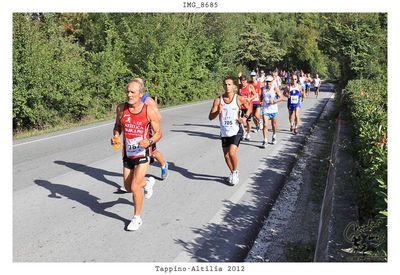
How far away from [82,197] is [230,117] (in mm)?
2922

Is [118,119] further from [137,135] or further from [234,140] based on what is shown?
[234,140]

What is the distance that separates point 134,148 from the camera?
4.60 m

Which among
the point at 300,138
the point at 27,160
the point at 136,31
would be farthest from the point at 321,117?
the point at 27,160

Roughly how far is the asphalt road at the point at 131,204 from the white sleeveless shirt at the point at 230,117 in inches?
40.2

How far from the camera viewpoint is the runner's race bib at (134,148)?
15.0ft

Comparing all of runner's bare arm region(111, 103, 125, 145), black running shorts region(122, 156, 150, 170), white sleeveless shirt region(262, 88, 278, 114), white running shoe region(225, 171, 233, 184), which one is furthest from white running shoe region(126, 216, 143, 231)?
white sleeveless shirt region(262, 88, 278, 114)

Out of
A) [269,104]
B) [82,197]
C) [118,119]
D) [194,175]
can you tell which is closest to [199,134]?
[269,104]

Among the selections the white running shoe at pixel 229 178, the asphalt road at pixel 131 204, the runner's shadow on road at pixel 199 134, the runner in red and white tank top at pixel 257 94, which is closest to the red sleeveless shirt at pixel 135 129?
the asphalt road at pixel 131 204

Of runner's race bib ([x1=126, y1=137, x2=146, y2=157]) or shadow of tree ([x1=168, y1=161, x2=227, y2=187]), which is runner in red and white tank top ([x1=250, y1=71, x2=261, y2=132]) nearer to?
shadow of tree ([x1=168, y1=161, x2=227, y2=187])

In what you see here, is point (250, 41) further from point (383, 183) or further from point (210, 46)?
point (383, 183)

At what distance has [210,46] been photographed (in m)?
25.4

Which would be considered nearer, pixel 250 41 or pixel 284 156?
pixel 284 156

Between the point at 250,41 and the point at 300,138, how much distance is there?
39.5 meters

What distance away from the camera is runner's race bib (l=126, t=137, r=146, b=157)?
15.0 feet
